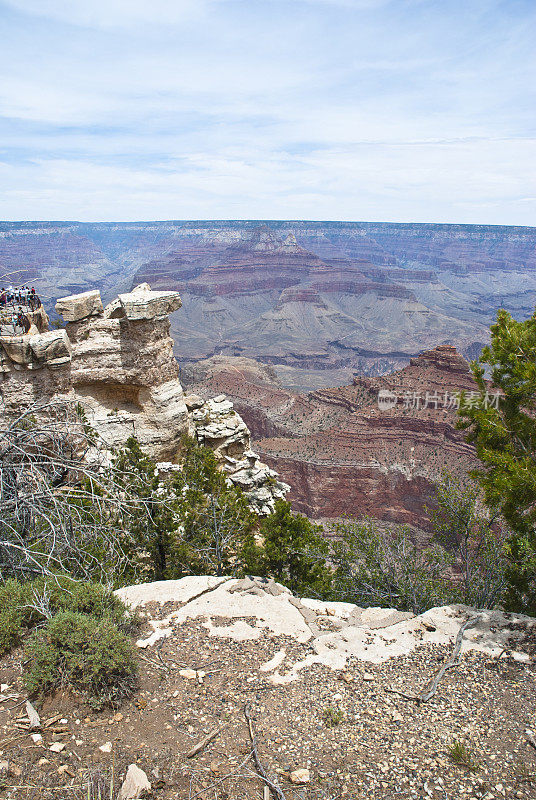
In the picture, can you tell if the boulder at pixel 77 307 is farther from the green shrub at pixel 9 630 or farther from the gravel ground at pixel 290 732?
the gravel ground at pixel 290 732

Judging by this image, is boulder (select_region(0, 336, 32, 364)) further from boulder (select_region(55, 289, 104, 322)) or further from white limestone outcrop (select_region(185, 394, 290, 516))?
white limestone outcrop (select_region(185, 394, 290, 516))

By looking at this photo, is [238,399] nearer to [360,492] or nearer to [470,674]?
[360,492]

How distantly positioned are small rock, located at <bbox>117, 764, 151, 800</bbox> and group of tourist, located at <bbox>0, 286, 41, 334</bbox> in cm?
1430

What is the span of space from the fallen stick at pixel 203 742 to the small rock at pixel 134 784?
A: 69 centimetres

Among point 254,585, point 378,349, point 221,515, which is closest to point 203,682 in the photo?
point 254,585

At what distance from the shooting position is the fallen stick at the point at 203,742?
574 cm

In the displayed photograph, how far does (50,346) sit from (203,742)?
43.6 feet

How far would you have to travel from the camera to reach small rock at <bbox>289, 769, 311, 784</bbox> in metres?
5.54

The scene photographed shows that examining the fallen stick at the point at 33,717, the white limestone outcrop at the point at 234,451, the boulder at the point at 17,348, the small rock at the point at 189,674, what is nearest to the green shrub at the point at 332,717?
the small rock at the point at 189,674

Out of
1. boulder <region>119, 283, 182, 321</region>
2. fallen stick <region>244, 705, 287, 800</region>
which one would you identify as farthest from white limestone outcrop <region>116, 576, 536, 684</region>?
boulder <region>119, 283, 182, 321</region>

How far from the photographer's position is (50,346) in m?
15.7

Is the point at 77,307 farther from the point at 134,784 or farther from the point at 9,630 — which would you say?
the point at 134,784

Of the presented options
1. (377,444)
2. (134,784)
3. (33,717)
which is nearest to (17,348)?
(33,717)

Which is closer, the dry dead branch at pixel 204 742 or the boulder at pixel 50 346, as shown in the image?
the dry dead branch at pixel 204 742
